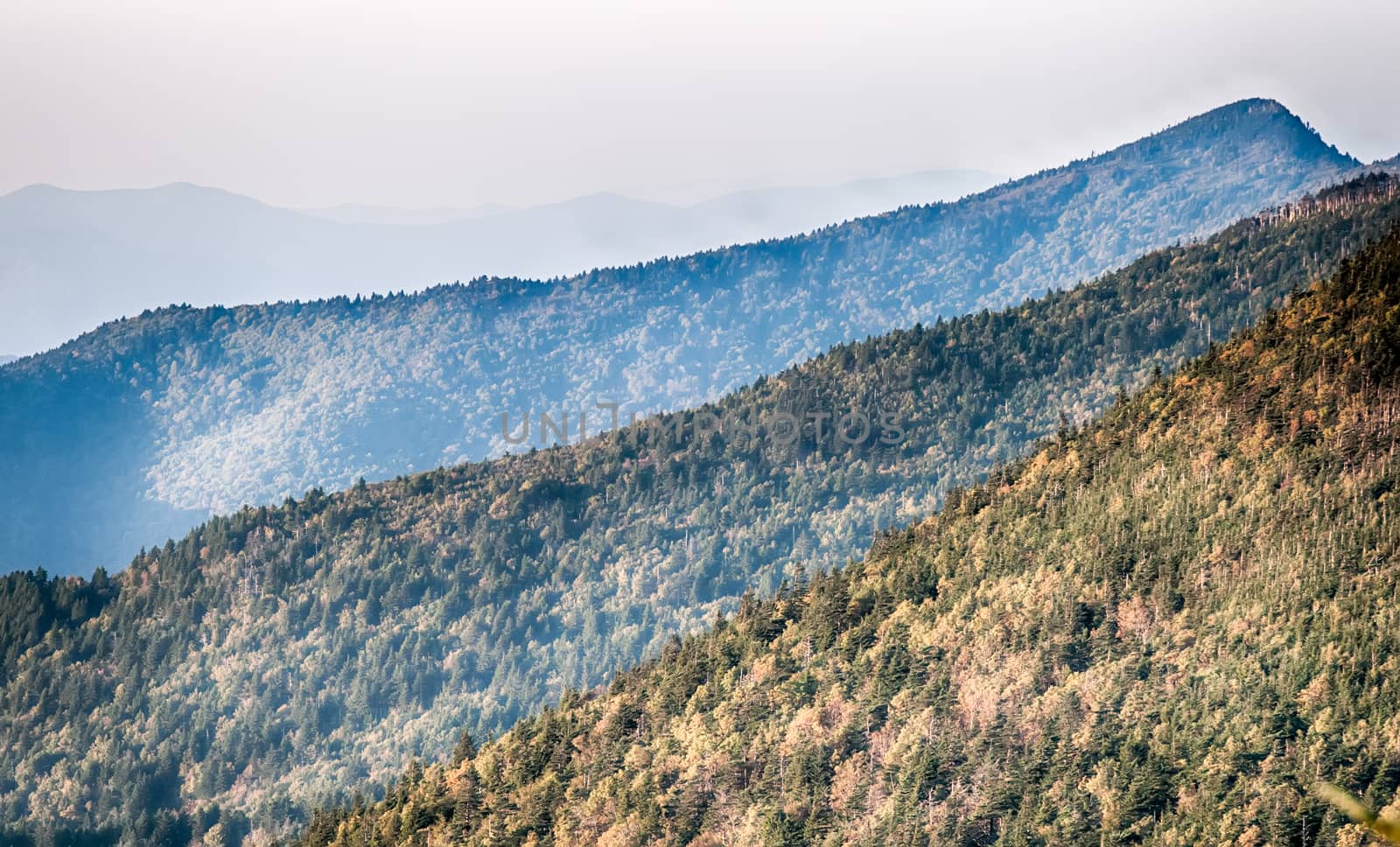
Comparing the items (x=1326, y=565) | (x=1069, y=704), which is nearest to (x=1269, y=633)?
(x=1326, y=565)

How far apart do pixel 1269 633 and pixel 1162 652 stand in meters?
14.4

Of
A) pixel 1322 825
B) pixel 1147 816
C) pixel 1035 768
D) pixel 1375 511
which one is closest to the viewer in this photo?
pixel 1322 825

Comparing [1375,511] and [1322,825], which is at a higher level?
[1375,511]

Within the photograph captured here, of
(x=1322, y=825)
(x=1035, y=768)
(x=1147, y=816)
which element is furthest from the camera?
(x=1035, y=768)

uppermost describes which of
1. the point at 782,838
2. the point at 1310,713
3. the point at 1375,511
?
the point at 1375,511

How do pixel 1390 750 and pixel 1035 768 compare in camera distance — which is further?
pixel 1035 768

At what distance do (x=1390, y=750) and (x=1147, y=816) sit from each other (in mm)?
24344

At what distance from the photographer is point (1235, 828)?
6216 inches

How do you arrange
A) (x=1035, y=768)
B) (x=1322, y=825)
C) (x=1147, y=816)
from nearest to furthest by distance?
(x=1322, y=825), (x=1147, y=816), (x=1035, y=768)

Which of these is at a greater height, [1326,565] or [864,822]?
[1326,565]

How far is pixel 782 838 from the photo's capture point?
198 metres

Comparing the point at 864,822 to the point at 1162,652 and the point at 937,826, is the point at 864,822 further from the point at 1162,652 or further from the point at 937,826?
the point at 1162,652

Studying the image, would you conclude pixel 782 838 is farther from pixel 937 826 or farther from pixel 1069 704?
pixel 1069 704

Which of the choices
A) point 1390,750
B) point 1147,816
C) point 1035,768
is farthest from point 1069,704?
point 1390,750
